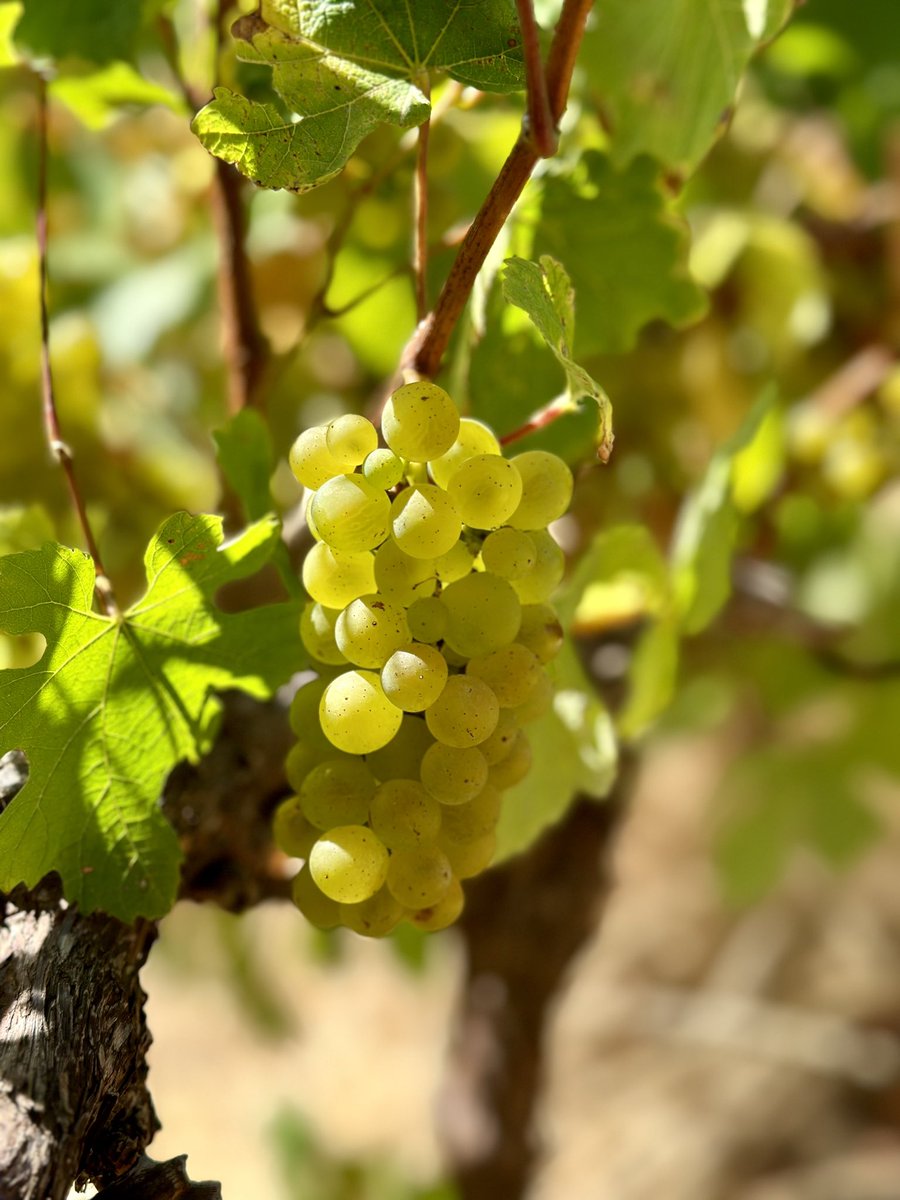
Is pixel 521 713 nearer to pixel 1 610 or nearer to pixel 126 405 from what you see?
pixel 1 610

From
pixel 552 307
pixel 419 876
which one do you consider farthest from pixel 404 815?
pixel 552 307

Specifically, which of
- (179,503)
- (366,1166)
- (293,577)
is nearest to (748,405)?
(179,503)

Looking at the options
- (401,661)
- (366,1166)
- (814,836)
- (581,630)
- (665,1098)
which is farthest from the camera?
(665,1098)

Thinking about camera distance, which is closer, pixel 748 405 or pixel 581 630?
pixel 581 630

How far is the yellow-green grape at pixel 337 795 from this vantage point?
31 centimetres

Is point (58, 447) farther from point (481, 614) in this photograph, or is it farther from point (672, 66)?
point (672, 66)

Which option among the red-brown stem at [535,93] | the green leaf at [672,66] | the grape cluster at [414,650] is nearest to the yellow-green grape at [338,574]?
the grape cluster at [414,650]

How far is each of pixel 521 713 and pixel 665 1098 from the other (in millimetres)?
1605

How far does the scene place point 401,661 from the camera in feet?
0.93

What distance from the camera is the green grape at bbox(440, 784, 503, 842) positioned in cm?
31

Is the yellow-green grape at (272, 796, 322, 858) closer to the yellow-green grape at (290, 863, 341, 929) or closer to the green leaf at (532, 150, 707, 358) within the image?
the yellow-green grape at (290, 863, 341, 929)

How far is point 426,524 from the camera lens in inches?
11.1

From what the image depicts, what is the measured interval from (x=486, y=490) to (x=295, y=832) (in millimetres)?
114

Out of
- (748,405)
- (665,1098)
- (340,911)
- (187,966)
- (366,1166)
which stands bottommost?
(665,1098)
